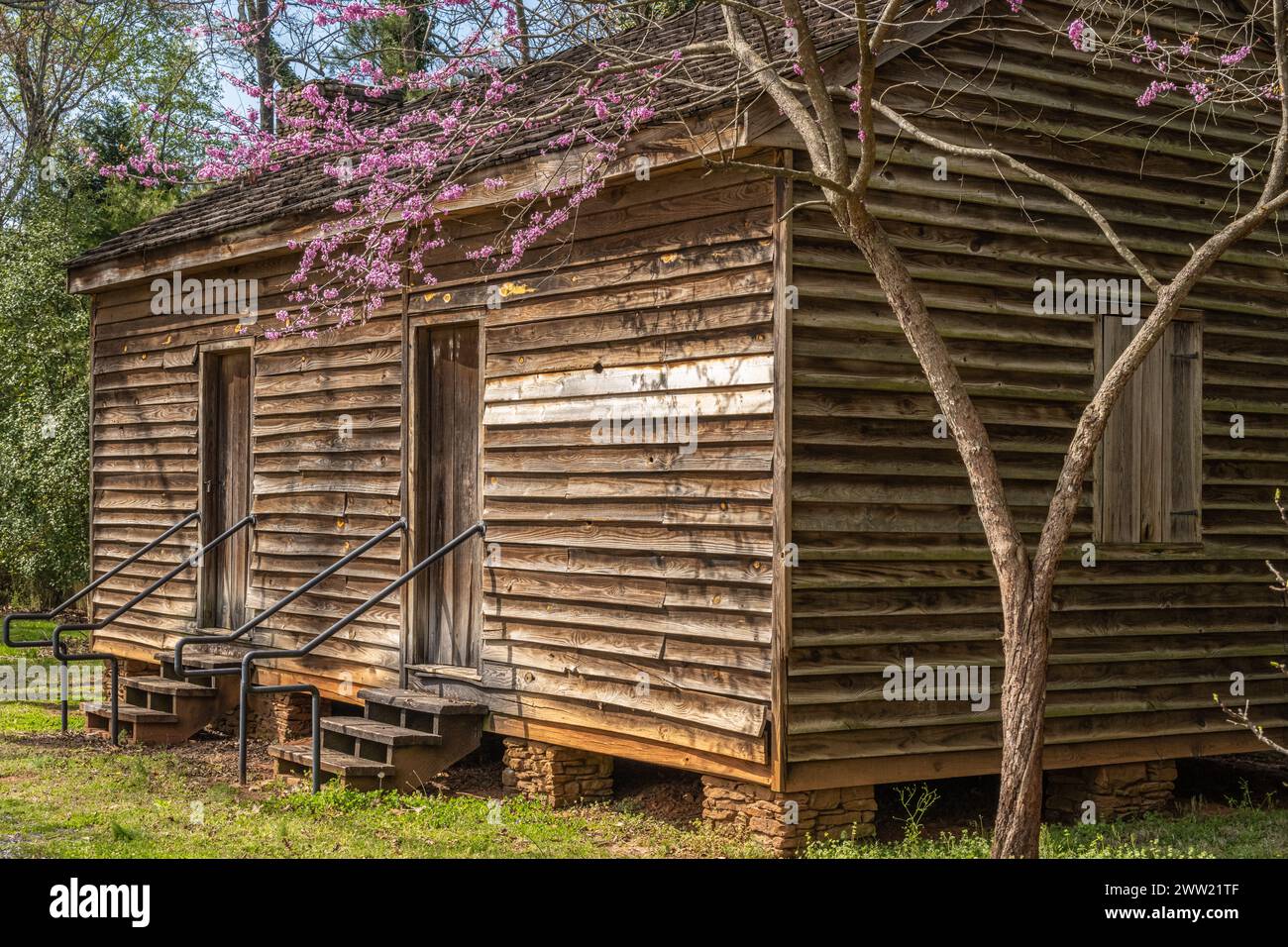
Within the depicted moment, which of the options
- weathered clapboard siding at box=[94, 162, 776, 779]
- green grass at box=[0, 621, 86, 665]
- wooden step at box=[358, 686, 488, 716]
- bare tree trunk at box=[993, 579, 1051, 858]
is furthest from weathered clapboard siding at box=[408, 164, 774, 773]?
green grass at box=[0, 621, 86, 665]

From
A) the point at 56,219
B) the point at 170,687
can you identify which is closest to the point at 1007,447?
the point at 170,687

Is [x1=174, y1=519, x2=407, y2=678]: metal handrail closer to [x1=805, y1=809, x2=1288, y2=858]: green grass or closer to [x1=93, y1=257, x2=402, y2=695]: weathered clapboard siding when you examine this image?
[x1=93, y1=257, x2=402, y2=695]: weathered clapboard siding

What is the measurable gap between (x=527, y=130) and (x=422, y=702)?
3.91 meters

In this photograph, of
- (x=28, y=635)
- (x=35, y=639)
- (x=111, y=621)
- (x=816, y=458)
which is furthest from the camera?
(x=28, y=635)

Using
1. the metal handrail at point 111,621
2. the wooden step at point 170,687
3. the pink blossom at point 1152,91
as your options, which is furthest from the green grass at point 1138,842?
the metal handrail at point 111,621

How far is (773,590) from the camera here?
26.0ft

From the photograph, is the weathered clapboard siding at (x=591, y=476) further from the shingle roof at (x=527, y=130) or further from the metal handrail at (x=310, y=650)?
the shingle roof at (x=527, y=130)

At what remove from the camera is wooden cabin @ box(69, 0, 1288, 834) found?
8.09m

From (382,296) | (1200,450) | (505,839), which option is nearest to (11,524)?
(382,296)

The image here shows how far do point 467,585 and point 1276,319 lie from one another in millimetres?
5960

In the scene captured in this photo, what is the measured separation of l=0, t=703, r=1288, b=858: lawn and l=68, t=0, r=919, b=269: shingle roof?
4.00 m

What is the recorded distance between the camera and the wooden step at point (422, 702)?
31.8 feet

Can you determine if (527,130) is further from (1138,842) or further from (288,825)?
(1138,842)

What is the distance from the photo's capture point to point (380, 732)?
9578 mm
